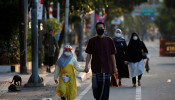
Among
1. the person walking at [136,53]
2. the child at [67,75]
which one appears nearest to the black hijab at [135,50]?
the person walking at [136,53]

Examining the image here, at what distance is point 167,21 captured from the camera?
110 m

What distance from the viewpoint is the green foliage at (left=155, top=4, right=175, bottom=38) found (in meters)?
102

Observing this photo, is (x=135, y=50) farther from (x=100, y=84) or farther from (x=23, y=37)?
(x=100, y=84)

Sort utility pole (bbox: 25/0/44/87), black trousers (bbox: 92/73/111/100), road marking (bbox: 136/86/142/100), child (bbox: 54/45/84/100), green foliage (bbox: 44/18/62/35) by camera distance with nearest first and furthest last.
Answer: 1. black trousers (bbox: 92/73/111/100)
2. child (bbox: 54/45/84/100)
3. road marking (bbox: 136/86/142/100)
4. utility pole (bbox: 25/0/44/87)
5. green foliage (bbox: 44/18/62/35)

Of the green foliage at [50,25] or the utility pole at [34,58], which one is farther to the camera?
the green foliage at [50,25]

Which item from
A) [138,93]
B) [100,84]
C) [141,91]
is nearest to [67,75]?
[100,84]

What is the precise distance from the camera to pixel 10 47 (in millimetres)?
22484

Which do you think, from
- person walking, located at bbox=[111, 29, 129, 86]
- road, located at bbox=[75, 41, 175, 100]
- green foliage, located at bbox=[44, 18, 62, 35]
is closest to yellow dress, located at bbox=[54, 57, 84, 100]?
road, located at bbox=[75, 41, 175, 100]

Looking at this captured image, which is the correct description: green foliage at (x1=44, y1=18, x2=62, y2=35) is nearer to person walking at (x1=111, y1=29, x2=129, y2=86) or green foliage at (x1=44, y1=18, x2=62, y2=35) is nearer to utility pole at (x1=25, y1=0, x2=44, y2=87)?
utility pole at (x1=25, y1=0, x2=44, y2=87)

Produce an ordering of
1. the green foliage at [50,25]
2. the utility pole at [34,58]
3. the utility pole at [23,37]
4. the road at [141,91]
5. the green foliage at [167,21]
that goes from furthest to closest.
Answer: the green foliage at [167,21] → the green foliage at [50,25] → the utility pole at [23,37] → the utility pole at [34,58] → the road at [141,91]

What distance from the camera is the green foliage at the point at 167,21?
334 ft

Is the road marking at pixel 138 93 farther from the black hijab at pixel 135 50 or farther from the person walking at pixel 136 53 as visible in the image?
the black hijab at pixel 135 50

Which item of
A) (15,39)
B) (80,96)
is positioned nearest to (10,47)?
(15,39)

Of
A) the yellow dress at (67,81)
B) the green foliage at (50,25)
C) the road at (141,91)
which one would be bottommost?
the road at (141,91)
